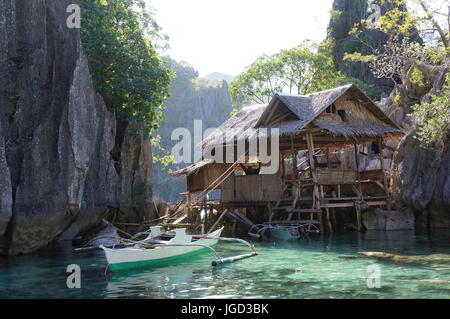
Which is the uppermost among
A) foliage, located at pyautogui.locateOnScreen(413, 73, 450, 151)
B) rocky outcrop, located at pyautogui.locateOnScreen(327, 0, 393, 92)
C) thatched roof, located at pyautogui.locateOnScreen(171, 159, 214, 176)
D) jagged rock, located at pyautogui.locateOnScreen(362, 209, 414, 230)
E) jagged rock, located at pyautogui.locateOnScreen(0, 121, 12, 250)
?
rocky outcrop, located at pyautogui.locateOnScreen(327, 0, 393, 92)

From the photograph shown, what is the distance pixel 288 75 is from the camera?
32.8 metres

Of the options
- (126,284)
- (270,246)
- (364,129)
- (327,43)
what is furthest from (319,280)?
(327,43)

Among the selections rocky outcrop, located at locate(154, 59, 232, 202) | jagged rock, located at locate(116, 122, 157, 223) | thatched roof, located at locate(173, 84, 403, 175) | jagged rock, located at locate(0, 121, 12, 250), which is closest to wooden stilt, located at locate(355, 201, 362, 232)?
thatched roof, located at locate(173, 84, 403, 175)

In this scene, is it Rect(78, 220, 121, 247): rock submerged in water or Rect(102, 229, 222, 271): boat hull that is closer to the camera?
Rect(102, 229, 222, 271): boat hull

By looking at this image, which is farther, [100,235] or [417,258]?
[100,235]

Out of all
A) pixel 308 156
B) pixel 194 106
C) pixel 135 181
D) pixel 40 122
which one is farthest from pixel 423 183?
pixel 194 106

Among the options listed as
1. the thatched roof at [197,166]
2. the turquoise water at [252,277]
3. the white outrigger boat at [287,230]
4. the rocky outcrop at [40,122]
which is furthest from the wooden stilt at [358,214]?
the rocky outcrop at [40,122]

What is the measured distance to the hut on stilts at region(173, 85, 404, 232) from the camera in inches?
726

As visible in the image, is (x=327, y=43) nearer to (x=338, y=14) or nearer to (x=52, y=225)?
(x=338, y=14)

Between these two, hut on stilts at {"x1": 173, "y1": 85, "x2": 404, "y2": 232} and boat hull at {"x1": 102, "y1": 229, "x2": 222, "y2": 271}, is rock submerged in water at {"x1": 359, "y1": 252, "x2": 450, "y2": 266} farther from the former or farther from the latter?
hut on stilts at {"x1": 173, "y1": 85, "x2": 404, "y2": 232}

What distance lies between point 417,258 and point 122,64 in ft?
41.8

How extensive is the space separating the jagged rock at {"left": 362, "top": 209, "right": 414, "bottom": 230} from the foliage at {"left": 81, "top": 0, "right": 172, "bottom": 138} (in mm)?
9625

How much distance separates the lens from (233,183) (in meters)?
20.6

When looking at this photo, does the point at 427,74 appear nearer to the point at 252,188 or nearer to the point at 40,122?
the point at 252,188
